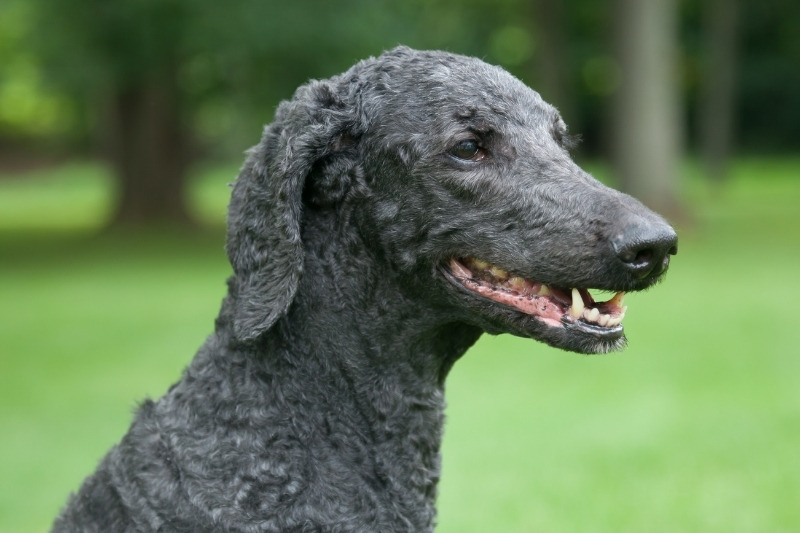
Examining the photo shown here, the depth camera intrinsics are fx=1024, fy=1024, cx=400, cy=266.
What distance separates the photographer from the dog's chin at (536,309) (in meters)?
3.00

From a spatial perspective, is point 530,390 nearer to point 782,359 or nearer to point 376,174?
point 782,359

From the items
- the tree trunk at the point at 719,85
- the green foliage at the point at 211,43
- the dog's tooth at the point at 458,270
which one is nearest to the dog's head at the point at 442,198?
the dog's tooth at the point at 458,270

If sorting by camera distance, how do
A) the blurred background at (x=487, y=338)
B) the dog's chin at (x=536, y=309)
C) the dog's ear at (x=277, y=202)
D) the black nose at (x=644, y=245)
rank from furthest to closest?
the blurred background at (x=487, y=338) → the dog's ear at (x=277, y=202) → the dog's chin at (x=536, y=309) → the black nose at (x=644, y=245)

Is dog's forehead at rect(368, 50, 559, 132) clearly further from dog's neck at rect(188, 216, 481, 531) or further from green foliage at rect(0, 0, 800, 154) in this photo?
green foliage at rect(0, 0, 800, 154)

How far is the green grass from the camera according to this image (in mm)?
6730

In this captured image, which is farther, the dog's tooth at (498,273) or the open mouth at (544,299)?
the dog's tooth at (498,273)

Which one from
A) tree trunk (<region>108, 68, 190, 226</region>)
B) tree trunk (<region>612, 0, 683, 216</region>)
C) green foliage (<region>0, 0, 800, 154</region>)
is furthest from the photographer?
tree trunk (<region>108, 68, 190, 226</region>)

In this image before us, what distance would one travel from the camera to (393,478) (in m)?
3.25

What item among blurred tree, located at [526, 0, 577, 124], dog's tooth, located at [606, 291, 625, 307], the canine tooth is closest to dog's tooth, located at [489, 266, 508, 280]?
the canine tooth

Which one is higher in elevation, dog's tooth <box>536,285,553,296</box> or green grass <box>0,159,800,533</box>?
green grass <box>0,159,800,533</box>

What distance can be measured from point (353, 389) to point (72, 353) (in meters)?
8.33

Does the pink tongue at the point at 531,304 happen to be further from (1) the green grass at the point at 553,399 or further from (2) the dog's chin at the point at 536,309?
(1) the green grass at the point at 553,399

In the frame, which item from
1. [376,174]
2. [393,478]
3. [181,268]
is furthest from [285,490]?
[181,268]

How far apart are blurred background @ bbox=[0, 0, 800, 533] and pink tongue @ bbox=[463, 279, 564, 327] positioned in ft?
3.87
